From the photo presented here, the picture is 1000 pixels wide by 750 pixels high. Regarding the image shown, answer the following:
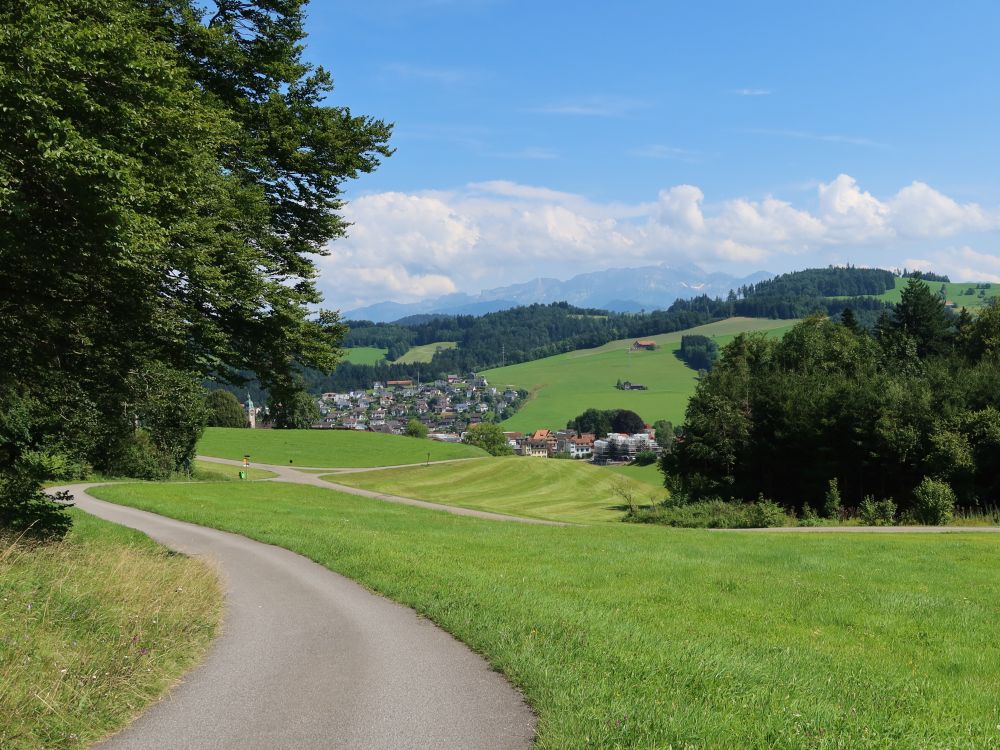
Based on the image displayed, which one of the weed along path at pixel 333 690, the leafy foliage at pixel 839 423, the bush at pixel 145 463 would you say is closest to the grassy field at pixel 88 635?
the weed along path at pixel 333 690

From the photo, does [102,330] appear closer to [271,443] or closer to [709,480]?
[709,480]

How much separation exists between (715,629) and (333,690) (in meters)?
6.26

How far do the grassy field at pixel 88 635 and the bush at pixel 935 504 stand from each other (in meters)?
37.2

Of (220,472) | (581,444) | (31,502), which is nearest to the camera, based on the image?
(31,502)

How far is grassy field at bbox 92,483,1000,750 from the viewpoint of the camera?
7.07m

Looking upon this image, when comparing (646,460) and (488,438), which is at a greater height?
(488,438)

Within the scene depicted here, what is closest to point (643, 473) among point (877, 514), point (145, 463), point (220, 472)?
point (220, 472)

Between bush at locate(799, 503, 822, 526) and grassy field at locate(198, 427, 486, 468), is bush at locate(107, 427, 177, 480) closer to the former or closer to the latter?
grassy field at locate(198, 427, 486, 468)

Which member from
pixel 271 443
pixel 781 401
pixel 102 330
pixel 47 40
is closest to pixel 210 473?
pixel 271 443

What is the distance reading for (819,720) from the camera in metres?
7.12

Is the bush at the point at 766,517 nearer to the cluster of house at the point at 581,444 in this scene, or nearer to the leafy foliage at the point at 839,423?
the leafy foliage at the point at 839,423

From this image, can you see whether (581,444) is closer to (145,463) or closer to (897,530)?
(145,463)

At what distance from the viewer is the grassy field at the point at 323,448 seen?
9925cm

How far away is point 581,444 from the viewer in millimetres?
174250
